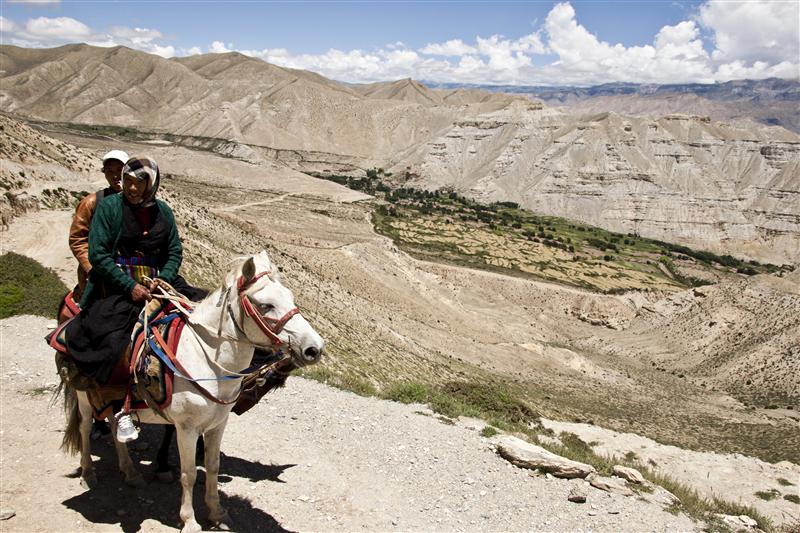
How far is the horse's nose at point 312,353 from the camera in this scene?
5391 mm

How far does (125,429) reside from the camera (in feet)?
21.5

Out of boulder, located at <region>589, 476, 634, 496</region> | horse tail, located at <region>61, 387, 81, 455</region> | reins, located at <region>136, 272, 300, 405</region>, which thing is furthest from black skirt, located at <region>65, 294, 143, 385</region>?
boulder, located at <region>589, 476, 634, 496</region>

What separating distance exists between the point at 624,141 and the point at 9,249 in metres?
151

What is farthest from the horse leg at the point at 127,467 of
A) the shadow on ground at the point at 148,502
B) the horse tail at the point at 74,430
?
the horse tail at the point at 74,430

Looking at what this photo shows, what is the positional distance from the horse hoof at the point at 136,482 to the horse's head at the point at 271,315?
3448 millimetres

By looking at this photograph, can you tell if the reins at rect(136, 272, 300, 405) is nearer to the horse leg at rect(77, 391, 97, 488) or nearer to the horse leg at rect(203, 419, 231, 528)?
the horse leg at rect(203, 419, 231, 528)

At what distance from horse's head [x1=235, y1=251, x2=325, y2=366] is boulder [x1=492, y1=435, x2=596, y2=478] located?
246 inches

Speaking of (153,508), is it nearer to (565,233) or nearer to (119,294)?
(119,294)

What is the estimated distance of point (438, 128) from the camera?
7869 inches

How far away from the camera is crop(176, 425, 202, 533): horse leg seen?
630cm

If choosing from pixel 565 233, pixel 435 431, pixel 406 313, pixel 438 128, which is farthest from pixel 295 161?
pixel 435 431

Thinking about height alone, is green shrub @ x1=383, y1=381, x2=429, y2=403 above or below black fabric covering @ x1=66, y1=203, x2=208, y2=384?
below

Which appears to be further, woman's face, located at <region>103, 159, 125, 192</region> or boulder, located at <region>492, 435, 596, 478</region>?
boulder, located at <region>492, 435, 596, 478</region>

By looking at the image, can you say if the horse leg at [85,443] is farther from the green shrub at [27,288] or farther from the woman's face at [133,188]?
the green shrub at [27,288]
